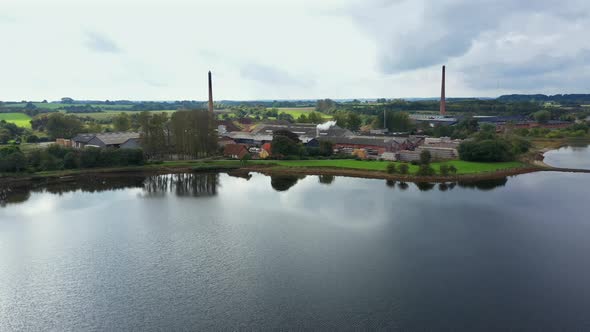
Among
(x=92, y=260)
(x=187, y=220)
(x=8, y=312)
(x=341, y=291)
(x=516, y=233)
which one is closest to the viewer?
(x=8, y=312)

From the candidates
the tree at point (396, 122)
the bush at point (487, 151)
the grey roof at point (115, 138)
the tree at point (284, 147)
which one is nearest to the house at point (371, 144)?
the tree at point (284, 147)

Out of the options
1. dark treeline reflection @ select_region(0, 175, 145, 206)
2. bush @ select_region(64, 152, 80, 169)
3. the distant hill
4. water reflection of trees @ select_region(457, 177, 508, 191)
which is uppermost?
the distant hill

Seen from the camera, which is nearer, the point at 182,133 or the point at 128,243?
the point at 128,243

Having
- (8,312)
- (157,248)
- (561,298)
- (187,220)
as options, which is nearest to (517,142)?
(561,298)

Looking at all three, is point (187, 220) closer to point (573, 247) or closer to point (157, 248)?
point (157, 248)

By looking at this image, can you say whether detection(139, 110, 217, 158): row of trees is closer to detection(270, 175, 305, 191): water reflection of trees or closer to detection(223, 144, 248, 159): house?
detection(223, 144, 248, 159): house

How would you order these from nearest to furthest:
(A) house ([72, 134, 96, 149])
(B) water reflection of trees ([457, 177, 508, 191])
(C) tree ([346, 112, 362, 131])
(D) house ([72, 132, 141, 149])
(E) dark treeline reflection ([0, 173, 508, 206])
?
(E) dark treeline reflection ([0, 173, 508, 206]), (B) water reflection of trees ([457, 177, 508, 191]), (D) house ([72, 132, 141, 149]), (A) house ([72, 134, 96, 149]), (C) tree ([346, 112, 362, 131])

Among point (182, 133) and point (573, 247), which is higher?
point (182, 133)

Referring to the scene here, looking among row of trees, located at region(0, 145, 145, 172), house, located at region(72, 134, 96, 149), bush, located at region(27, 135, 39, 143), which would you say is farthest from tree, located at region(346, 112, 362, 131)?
bush, located at region(27, 135, 39, 143)
